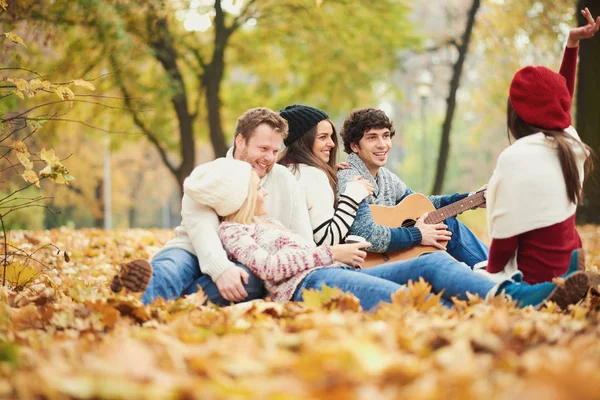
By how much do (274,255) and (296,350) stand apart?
1.58 m

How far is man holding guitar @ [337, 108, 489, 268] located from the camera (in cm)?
495

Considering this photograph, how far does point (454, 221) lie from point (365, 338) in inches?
123

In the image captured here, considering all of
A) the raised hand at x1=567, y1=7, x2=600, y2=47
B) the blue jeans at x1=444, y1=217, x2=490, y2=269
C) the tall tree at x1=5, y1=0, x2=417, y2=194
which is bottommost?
the blue jeans at x1=444, y1=217, x2=490, y2=269

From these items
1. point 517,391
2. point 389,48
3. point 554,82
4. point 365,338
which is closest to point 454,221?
point 554,82

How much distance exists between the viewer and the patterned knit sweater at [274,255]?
12.4ft

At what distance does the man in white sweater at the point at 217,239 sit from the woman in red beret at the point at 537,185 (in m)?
1.23

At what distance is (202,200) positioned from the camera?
158 inches

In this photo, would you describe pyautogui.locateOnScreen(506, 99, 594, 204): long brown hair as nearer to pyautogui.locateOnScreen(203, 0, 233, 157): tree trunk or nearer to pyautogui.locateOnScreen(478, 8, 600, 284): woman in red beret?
pyautogui.locateOnScreen(478, 8, 600, 284): woman in red beret

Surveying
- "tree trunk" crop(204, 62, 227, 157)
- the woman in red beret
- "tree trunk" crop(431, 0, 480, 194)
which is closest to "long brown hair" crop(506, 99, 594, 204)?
the woman in red beret

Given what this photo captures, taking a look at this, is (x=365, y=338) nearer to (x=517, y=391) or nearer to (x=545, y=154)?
(x=517, y=391)

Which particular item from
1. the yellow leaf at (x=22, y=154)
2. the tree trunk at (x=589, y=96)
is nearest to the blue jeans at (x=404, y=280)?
the yellow leaf at (x=22, y=154)

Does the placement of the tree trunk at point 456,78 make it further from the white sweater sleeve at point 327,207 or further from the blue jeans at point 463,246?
the white sweater sleeve at point 327,207

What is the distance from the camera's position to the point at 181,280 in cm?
390

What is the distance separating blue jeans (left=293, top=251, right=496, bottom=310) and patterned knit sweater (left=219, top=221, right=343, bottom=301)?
0.06m
